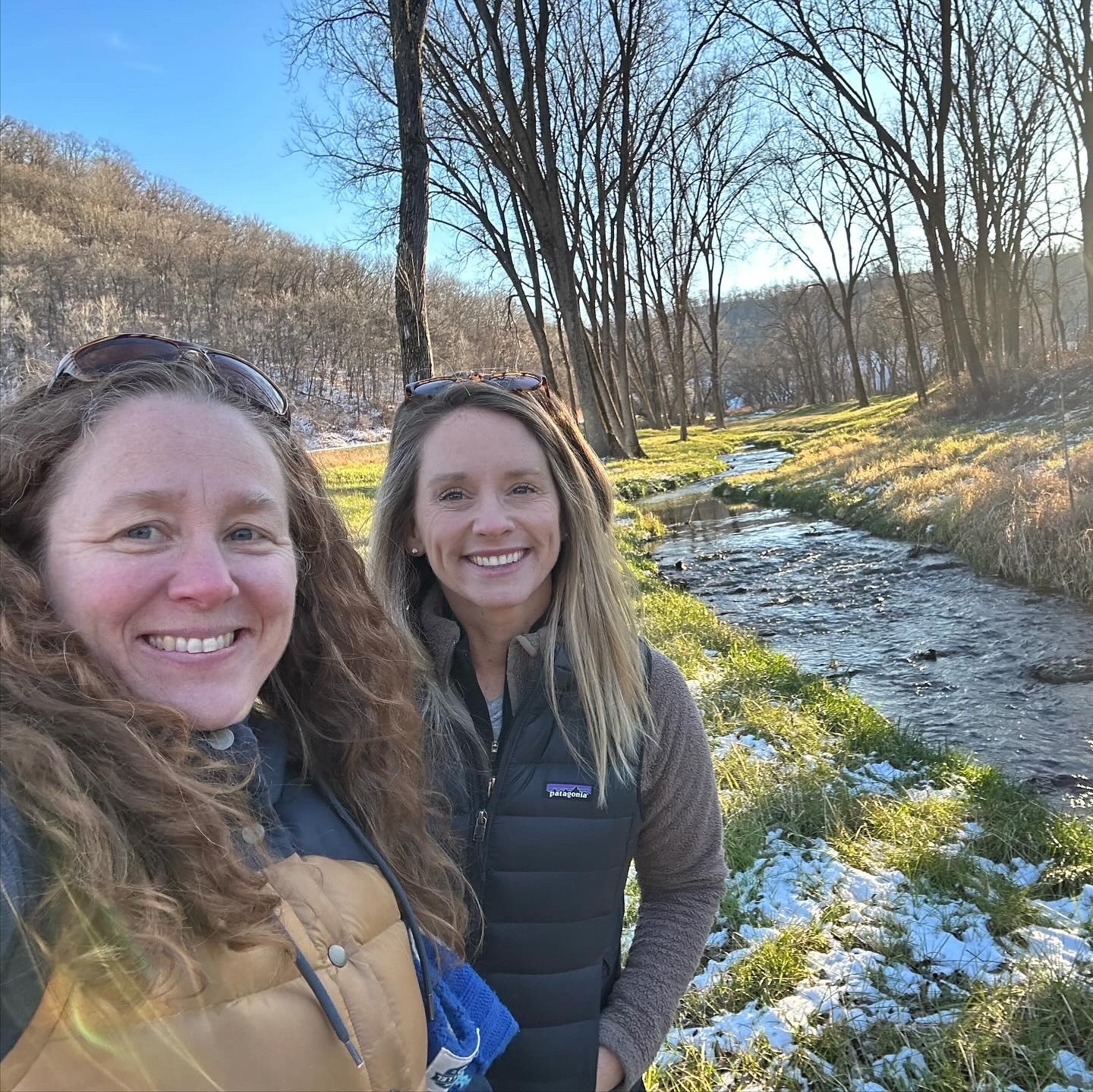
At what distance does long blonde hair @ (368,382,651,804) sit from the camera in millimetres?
1753

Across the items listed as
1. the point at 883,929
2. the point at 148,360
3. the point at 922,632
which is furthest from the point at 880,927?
the point at 922,632

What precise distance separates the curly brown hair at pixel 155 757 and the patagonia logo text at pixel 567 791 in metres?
0.27

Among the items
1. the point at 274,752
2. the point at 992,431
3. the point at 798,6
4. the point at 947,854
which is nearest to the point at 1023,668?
the point at 947,854

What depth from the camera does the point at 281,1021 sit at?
92 centimetres

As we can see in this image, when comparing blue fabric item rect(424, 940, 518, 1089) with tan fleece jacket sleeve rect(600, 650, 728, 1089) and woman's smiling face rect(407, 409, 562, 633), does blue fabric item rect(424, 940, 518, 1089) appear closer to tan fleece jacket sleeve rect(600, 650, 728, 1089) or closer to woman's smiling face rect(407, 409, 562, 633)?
tan fleece jacket sleeve rect(600, 650, 728, 1089)

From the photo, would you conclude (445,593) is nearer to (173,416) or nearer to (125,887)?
(173,416)

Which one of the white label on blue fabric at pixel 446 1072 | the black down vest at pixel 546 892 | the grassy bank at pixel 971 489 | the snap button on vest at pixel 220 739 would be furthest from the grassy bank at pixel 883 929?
the grassy bank at pixel 971 489

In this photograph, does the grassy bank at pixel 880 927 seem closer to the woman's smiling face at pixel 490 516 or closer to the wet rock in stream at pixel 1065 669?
the woman's smiling face at pixel 490 516

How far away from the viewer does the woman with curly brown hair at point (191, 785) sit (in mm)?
827

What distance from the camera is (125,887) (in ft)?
2.83

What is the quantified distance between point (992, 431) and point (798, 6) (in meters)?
9.94

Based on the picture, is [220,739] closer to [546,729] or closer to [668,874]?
[546,729]

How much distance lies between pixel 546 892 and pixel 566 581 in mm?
773

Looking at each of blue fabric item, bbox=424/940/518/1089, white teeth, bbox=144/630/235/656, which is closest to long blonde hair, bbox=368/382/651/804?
blue fabric item, bbox=424/940/518/1089
